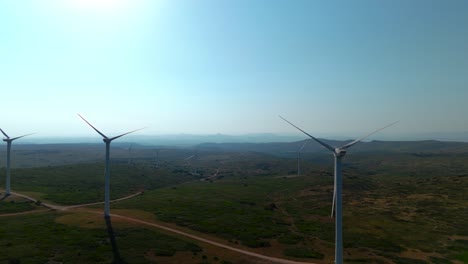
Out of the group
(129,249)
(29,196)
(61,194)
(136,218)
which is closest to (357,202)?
(136,218)

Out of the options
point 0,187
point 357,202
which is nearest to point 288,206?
point 357,202

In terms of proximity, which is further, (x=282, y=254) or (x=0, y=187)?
(x=0, y=187)

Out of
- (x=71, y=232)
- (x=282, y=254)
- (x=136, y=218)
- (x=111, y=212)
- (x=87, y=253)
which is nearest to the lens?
(x=87, y=253)

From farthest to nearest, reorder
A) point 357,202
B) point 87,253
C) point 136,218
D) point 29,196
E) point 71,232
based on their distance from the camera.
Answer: point 357,202 < point 29,196 < point 136,218 < point 71,232 < point 87,253

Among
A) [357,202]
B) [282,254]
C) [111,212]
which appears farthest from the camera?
[357,202]

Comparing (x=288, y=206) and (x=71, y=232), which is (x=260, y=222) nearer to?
(x=288, y=206)

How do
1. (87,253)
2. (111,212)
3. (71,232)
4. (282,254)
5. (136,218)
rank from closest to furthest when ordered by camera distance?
(87,253), (282,254), (71,232), (136,218), (111,212)

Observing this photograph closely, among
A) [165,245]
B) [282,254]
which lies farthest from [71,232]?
[282,254]

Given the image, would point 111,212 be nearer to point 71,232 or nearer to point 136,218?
point 136,218

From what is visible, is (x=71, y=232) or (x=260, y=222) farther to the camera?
(x=260, y=222)
